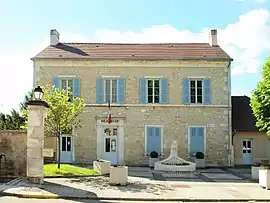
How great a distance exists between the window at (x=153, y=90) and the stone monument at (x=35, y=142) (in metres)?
12.1

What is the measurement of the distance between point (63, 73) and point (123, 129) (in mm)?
5280

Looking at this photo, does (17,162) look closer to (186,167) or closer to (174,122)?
(186,167)

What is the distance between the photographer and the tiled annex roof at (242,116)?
26500mm

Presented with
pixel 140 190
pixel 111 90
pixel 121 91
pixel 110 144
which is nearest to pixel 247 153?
pixel 110 144

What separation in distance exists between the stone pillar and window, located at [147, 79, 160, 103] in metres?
12.1

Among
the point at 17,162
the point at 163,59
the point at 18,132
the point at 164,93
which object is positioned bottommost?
the point at 17,162

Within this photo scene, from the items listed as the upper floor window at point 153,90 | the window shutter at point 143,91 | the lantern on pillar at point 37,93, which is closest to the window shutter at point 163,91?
the upper floor window at point 153,90

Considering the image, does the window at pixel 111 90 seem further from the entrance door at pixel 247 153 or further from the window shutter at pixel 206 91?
the entrance door at pixel 247 153

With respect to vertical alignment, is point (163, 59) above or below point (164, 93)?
above

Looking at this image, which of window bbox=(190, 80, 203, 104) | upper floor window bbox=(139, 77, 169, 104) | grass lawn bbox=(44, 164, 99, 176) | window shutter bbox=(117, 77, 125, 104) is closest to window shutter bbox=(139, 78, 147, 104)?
upper floor window bbox=(139, 77, 169, 104)

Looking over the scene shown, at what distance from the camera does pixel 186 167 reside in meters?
21.2

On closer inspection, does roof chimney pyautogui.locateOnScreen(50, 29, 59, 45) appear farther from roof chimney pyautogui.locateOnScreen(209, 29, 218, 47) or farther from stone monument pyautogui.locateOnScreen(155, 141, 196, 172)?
stone monument pyautogui.locateOnScreen(155, 141, 196, 172)

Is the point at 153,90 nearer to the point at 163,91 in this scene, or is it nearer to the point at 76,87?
the point at 163,91

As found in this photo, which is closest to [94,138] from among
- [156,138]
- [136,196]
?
[156,138]
